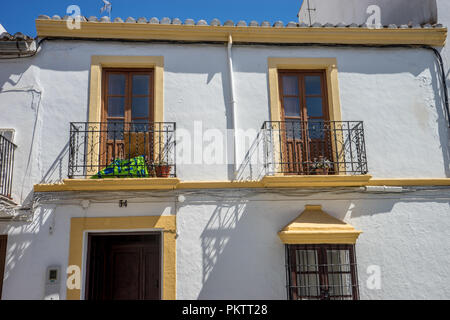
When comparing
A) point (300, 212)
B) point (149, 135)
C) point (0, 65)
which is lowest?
point (300, 212)

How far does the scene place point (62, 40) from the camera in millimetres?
7281

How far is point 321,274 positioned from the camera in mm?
6688

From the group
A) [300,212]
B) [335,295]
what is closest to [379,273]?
[335,295]

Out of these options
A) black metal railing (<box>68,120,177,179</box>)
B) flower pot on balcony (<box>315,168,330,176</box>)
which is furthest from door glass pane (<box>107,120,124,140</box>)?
flower pot on balcony (<box>315,168,330,176</box>)

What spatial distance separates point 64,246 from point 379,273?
4839mm

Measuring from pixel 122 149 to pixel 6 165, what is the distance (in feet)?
5.72

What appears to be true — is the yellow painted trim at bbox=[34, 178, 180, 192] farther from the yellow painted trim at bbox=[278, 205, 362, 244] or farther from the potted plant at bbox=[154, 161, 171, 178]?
the yellow painted trim at bbox=[278, 205, 362, 244]

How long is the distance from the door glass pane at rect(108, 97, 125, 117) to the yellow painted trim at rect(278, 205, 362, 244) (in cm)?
329

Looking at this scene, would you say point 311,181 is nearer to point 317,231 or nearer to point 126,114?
point 317,231

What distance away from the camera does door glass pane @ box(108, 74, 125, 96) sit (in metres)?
7.43

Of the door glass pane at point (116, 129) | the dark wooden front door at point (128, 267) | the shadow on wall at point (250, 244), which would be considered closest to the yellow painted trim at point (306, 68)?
the shadow on wall at point (250, 244)
